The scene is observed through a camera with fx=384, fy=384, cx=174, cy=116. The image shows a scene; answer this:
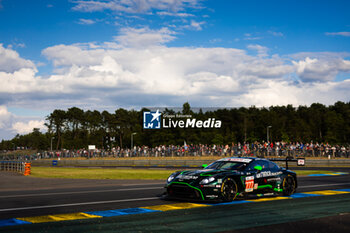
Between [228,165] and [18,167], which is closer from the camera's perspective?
[228,165]

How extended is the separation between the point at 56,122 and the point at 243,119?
216 feet

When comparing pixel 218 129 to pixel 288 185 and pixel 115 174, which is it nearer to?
pixel 115 174

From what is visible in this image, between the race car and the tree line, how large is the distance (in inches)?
2324

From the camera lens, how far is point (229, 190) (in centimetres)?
1101

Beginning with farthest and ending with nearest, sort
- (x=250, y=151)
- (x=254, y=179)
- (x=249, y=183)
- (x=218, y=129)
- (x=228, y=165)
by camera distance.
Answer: (x=218, y=129) < (x=250, y=151) < (x=228, y=165) < (x=254, y=179) < (x=249, y=183)

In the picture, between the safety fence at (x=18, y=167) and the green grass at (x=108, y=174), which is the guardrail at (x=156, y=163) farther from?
the safety fence at (x=18, y=167)

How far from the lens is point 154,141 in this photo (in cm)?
9538

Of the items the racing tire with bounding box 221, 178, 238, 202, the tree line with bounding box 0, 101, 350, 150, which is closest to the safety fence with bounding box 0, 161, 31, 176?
the racing tire with bounding box 221, 178, 238, 202

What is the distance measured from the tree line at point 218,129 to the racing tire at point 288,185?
192ft

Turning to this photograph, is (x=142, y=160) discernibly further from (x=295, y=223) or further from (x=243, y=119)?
(x=243, y=119)

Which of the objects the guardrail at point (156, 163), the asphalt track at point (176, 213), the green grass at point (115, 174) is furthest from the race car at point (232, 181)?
→ the guardrail at point (156, 163)

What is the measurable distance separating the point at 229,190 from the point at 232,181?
10.6 inches

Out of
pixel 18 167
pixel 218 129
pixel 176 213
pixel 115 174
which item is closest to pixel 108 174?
pixel 115 174

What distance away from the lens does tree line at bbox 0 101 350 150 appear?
91188mm
